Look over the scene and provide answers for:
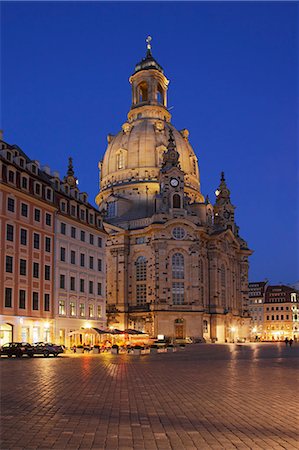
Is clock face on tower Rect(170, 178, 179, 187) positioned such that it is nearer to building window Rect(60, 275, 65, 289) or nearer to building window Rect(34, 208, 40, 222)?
building window Rect(60, 275, 65, 289)

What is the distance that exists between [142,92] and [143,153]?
27650mm

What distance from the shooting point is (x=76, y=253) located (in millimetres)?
72062

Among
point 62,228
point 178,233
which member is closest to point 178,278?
point 178,233

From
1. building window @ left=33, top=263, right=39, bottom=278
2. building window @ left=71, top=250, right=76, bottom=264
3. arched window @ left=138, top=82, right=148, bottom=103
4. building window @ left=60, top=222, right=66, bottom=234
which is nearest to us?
building window @ left=33, top=263, right=39, bottom=278

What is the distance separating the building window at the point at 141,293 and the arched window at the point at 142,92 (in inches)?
2138

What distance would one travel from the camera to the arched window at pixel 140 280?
11594 cm

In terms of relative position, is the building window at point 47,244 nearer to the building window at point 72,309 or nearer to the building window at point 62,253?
the building window at point 62,253

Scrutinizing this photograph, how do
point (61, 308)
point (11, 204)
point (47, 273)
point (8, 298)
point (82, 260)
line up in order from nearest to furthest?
point (8, 298) → point (11, 204) → point (47, 273) → point (61, 308) → point (82, 260)

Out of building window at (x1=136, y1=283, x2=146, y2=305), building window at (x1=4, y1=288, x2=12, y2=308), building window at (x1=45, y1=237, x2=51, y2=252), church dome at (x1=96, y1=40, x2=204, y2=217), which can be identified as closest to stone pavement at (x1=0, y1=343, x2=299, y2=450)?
building window at (x1=4, y1=288, x2=12, y2=308)

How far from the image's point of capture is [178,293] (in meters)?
113

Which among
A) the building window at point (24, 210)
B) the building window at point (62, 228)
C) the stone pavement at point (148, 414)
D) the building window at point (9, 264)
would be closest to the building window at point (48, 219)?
the building window at point (62, 228)

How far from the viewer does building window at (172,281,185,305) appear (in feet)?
368

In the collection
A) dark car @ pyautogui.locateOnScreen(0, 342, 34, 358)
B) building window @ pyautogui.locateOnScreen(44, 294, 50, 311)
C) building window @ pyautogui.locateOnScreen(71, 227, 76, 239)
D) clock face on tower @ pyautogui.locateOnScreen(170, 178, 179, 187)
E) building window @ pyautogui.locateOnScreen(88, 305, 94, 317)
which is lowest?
dark car @ pyautogui.locateOnScreen(0, 342, 34, 358)

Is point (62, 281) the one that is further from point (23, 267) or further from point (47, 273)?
point (23, 267)
